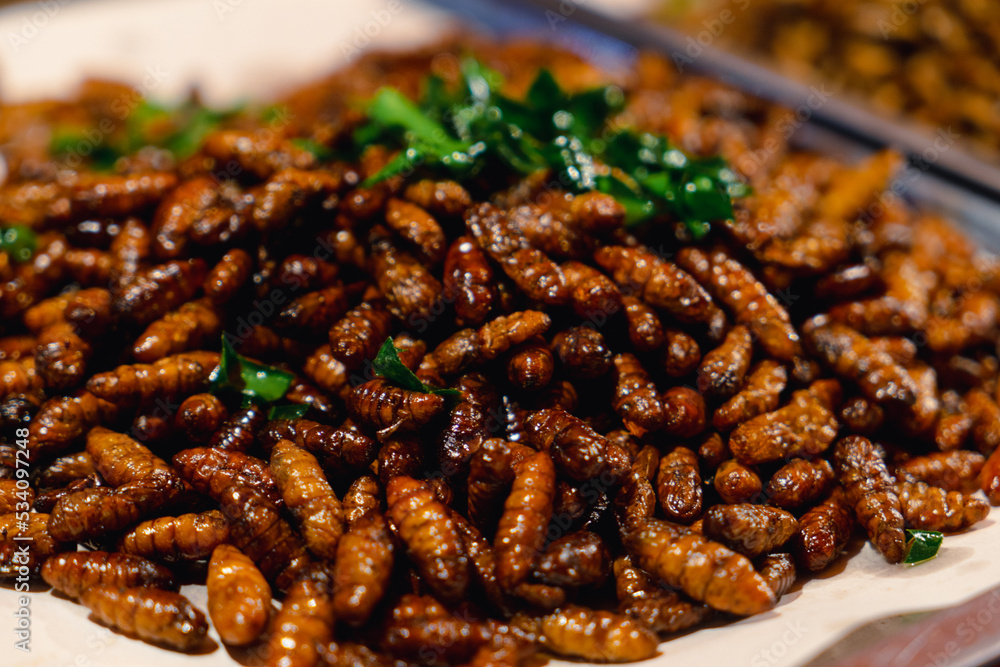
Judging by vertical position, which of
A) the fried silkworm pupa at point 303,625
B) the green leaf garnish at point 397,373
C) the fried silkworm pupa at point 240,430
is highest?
the green leaf garnish at point 397,373

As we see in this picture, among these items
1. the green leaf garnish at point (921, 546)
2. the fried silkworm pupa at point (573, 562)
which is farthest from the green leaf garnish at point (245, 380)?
the green leaf garnish at point (921, 546)

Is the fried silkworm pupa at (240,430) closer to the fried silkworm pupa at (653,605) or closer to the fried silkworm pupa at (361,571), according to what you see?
the fried silkworm pupa at (361,571)

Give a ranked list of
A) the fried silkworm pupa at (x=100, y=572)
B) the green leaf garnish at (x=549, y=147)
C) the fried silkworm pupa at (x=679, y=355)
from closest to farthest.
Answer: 1. the fried silkworm pupa at (x=100, y=572)
2. the fried silkworm pupa at (x=679, y=355)
3. the green leaf garnish at (x=549, y=147)

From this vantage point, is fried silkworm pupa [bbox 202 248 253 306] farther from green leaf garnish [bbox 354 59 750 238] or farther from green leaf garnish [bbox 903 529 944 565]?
green leaf garnish [bbox 903 529 944 565]

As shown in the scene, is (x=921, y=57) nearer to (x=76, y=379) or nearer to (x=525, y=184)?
(x=525, y=184)

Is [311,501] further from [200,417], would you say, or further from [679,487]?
[679,487]

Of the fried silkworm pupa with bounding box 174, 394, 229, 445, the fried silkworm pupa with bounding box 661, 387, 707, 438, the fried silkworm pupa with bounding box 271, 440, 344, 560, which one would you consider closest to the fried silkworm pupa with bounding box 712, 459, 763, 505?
the fried silkworm pupa with bounding box 661, 387, 707, 438
